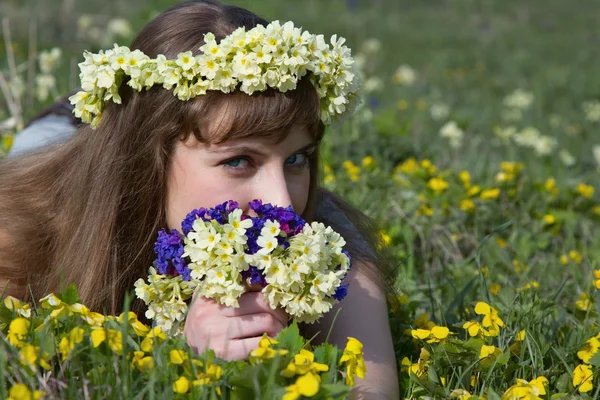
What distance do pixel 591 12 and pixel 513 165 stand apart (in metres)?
12.3

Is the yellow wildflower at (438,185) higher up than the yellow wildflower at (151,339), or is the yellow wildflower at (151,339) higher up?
the yellow wildflower at (438,185)

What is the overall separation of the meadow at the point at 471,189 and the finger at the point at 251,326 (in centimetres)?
27

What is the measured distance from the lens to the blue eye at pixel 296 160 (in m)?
2.37

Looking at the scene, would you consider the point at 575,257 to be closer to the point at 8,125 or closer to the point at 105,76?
the point at 105,76

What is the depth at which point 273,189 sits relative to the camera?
7.33 ft

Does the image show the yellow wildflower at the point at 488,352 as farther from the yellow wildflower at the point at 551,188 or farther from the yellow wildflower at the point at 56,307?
the yellow wildflower at the point at 551,188

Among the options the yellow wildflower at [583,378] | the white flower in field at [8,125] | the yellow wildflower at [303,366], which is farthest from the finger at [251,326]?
the white flower in field at [8,125]

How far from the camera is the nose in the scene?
221 cm

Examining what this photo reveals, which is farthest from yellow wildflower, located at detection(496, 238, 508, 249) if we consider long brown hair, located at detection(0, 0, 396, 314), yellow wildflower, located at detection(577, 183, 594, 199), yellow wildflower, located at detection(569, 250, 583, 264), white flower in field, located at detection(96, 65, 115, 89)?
white flower in field, located at detection(96, 65, 115, 89)

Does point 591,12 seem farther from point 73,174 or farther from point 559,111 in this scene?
point 73,174

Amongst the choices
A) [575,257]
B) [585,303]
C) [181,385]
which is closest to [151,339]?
[181,385]

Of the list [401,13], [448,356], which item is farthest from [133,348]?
[401,13]

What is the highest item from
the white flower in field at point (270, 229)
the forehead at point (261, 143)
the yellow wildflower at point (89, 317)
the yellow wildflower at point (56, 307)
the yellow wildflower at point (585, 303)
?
the forehead at point (261, 143)

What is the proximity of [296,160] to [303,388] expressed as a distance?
923 millimetres
